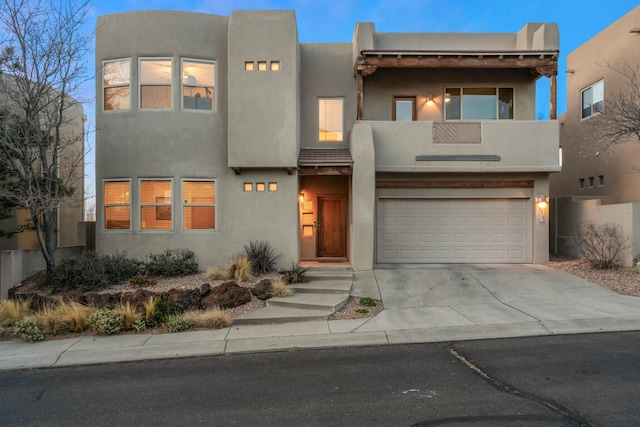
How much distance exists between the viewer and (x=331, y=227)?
13992 mm

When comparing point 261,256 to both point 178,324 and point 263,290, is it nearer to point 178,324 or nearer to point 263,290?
point 263,290

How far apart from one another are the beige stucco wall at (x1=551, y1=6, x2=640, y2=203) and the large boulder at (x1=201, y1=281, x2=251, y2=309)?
42.7 ft

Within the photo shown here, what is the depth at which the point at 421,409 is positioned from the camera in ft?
14.0

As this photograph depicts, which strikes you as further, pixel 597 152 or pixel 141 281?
pixel 597 152

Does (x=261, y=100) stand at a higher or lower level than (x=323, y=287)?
higher

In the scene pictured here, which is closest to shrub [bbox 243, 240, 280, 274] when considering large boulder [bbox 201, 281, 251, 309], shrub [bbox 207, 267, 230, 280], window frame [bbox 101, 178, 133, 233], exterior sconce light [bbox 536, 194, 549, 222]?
shrub [bbox 207, 267, 230, 280]

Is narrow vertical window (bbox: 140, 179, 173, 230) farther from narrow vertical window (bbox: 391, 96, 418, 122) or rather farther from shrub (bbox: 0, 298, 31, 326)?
narrow vertical window (bbox: 391, 96, 418, 122)

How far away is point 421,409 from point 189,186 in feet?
30.9

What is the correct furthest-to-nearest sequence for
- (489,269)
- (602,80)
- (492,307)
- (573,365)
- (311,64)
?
(602,80) → (311,64) → (489,269) → (492,307) → (573,365)

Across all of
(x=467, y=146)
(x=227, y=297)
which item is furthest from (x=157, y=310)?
(x=467, y=146)

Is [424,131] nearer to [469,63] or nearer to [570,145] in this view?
[469,63]

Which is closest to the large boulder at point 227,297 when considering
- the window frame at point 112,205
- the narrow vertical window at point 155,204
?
the narrow vertical window at point 155,204

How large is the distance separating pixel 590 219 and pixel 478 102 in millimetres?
5241

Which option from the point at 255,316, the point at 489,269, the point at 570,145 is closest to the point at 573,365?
the point at 255,316
